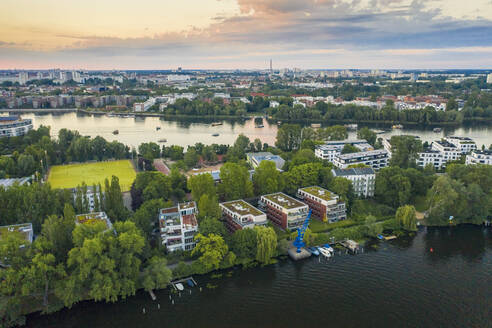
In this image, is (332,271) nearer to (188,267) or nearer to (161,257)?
A: (188,267)

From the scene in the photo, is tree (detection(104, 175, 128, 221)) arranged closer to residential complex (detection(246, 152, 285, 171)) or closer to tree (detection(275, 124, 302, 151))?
residential complex (detection(246, 152, 285, 171))

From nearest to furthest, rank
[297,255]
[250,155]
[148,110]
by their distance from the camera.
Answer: [297,255] → [250,155] → [148,110]

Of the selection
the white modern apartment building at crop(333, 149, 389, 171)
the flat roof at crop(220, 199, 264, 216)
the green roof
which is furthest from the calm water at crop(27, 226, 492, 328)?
the white modern apartment building at crop(333, 149, 389, 171)

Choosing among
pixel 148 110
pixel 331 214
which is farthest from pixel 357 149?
pixel 148 110

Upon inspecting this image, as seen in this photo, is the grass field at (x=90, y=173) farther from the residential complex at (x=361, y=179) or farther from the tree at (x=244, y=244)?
the residential complex at (x=361, y=179)

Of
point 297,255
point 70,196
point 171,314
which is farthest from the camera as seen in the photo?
point 70,196

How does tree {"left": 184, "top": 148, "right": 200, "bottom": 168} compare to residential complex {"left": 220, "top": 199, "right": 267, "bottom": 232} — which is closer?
residential complex {"left": 220, "top": 199, "right": 267, "bottom": 232}

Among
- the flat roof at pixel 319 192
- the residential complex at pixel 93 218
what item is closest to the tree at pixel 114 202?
the residential complex at pixel 93 218

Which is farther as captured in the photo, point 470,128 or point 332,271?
point 470,128
